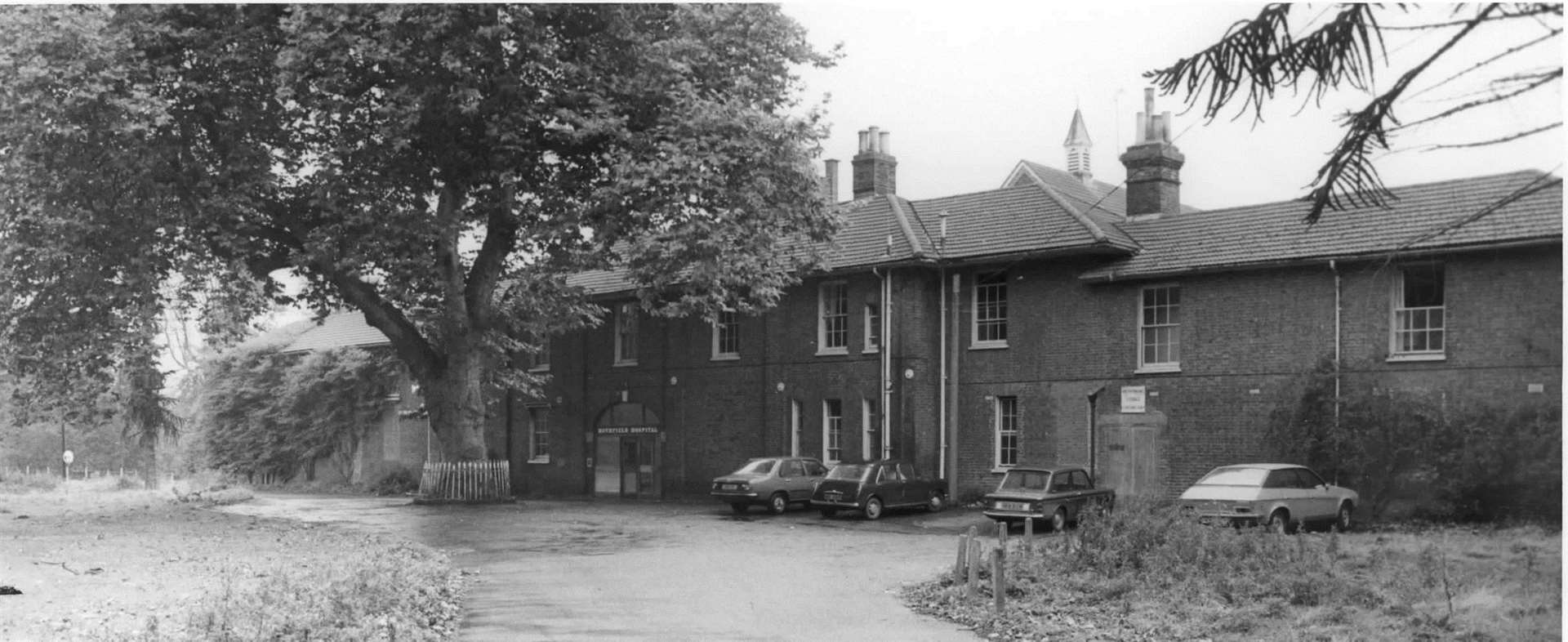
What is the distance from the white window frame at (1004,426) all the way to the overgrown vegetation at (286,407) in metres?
22.9

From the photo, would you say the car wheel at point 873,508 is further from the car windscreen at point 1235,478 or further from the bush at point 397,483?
the bush at point 397,483

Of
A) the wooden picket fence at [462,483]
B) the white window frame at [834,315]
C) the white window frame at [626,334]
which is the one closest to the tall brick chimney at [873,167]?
the white window frame at [834,315]

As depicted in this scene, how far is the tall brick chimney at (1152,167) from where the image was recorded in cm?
2770

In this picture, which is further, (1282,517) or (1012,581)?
(1282,517)

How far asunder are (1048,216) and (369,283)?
46.7 ft

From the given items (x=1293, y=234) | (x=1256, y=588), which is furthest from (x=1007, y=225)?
(x=1256, y=588)

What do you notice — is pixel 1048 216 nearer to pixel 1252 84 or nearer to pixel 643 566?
pixel 643 566

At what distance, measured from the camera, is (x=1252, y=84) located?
25.6ft

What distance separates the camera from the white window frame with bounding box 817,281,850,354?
104ft

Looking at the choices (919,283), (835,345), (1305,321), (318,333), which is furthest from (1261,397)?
(318,333)

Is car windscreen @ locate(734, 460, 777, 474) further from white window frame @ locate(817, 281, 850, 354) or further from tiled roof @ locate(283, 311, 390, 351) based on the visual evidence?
tiled roof @ locate(283, 311, 390, 351)

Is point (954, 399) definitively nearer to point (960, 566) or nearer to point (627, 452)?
point (627, 452)

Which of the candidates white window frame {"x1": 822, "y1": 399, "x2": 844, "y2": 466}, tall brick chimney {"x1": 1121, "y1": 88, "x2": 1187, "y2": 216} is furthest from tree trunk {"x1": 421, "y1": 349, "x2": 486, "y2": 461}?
tall brick chimney {"x1": 1121, "y1": 88, "x2": 1187, "y2": 216}

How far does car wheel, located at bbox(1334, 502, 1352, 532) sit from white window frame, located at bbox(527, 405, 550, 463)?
22526 mm
